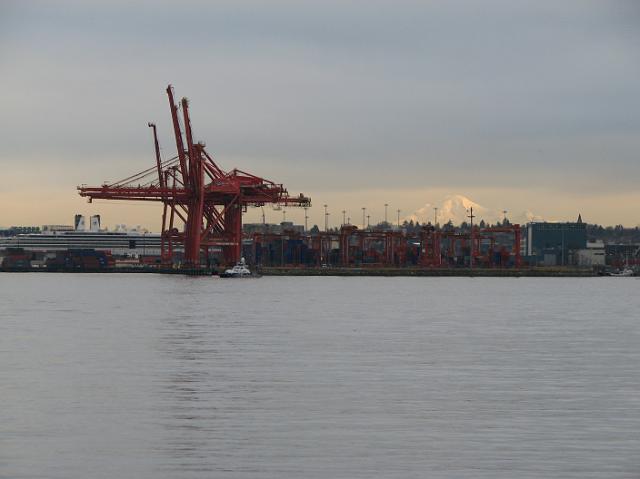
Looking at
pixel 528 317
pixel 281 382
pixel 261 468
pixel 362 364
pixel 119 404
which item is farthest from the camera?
pixel 528 317

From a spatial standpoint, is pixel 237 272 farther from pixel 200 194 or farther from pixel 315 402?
pixel 315 402

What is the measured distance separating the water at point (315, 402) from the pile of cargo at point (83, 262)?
14152 cm

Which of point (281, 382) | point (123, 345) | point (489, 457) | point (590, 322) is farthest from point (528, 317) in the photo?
point (489, 457)

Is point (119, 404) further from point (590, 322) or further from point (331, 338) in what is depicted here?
point (590, 322)

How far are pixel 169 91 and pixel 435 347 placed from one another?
10670 centimetres

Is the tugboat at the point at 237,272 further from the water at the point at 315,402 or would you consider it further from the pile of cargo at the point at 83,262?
the water at the point at 315,402

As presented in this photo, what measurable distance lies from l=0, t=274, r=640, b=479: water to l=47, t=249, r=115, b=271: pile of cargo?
141524 millimetres

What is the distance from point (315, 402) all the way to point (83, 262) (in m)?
168

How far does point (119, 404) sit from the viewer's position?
23.9 metres

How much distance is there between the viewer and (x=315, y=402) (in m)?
24.4

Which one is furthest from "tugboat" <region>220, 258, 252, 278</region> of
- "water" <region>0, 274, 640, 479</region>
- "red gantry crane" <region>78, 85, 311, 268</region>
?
"water" <region>0, 274, 640, 479</region>

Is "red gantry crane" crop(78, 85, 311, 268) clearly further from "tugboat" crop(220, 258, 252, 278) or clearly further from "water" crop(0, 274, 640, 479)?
"water" crop(0, 274, 640, 479)

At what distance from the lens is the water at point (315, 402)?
59.5 feet

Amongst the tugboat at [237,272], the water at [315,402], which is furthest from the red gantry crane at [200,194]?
the water at [315,402]
